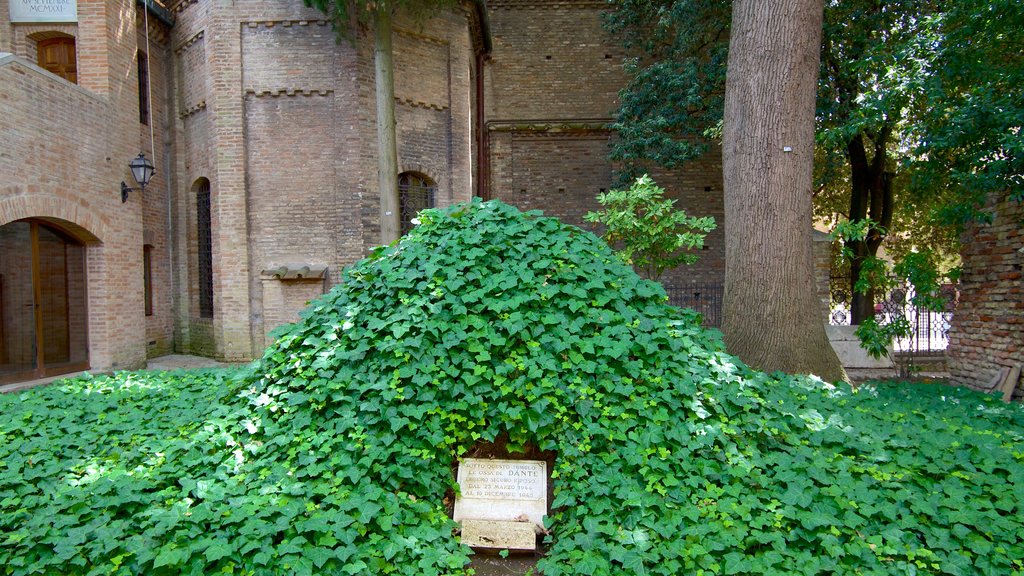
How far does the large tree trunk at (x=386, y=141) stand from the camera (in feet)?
34.7

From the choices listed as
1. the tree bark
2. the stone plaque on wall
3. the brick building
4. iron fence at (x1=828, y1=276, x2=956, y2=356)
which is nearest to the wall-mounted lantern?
the brick building

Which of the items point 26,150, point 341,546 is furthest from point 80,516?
point 26,150

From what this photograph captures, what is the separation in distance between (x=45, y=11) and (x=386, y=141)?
21.3 ft

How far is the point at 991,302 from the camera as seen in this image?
7.28 metres

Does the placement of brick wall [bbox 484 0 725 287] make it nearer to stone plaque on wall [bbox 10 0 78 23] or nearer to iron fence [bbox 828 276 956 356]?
iron fence [bbox 828 276 956 356]

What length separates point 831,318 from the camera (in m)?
11.6

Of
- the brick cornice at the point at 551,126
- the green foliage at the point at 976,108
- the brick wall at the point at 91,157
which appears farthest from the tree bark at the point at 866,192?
the brick wall at the point at 91,157

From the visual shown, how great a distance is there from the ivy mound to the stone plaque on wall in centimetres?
869

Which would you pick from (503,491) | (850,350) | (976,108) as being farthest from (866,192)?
(503,491)

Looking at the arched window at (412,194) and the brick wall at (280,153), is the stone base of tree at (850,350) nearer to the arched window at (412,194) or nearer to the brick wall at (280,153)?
the arched window at (412,194)

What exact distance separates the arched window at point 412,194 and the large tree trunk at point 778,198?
26.0 feet

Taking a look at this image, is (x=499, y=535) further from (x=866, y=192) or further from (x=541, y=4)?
(x=541, y=4)

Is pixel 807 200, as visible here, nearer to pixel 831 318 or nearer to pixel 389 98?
pixel 831 318

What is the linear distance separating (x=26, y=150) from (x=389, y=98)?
18.1 ft
